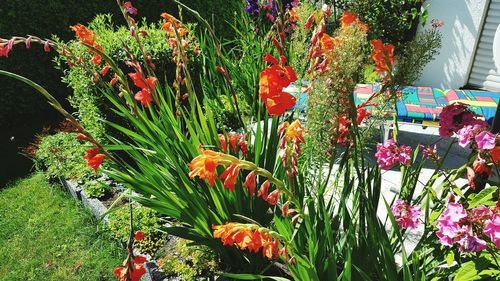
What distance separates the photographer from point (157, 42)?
3621mm

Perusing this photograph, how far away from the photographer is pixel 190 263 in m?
2.18

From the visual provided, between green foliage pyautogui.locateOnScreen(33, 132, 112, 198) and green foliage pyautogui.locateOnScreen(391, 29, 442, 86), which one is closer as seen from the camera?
green foliage pyautogui.locateOnScreen(391, 29, 442, 86)

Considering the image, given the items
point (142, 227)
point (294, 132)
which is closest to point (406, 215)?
point (294, 132)

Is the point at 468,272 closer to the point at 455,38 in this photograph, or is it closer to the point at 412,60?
the point at 412,60

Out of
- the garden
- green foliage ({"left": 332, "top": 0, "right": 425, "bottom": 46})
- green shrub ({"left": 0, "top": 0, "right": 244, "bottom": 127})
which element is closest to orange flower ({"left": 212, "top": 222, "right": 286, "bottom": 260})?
the garden

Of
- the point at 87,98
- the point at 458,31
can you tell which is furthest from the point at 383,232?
the point at 458,31

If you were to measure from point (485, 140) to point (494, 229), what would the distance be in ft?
0.85

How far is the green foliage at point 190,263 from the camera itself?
209 cm

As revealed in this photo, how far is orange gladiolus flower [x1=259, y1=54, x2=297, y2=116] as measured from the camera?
52.1 inches

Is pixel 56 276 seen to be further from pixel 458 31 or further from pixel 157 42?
pixel 458 31

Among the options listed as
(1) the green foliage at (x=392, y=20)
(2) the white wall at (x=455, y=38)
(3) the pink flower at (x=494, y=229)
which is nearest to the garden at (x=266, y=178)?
(3) the pink flower at (x=494, y=229)

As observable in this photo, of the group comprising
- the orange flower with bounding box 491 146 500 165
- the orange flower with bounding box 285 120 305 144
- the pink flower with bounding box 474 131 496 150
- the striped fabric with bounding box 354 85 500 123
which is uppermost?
the pink flower with bounding box 474 131 496 150

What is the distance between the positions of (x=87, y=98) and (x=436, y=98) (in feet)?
10.4

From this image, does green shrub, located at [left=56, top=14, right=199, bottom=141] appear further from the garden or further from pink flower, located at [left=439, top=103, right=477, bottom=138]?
pink flower, located at [left=439, top=103, right=477, bottom=138]
